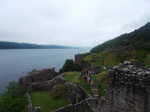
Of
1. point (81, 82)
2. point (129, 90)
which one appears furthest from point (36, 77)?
point (129, 90)

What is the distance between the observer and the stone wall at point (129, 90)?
15.1 ft

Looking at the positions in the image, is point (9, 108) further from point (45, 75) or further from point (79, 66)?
point (79, 66)

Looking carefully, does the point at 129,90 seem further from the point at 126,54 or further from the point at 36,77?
the point at 36,77

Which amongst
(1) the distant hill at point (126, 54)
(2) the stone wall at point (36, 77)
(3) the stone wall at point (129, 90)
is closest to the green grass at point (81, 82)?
(1) the distant hill at point (126, 54)

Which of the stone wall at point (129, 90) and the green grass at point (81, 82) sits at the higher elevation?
the stone wall at point (129, 90)

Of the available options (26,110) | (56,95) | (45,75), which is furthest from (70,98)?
(45,75)

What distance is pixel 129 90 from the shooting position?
4.99m

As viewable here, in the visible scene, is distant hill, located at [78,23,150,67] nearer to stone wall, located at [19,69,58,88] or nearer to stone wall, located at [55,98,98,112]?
stone wall, located at [19,69,58,88]

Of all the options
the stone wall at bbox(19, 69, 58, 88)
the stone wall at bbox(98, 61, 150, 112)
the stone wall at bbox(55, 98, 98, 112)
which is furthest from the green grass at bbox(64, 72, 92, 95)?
the stone wall at bbox(98, 61, 150, 112)

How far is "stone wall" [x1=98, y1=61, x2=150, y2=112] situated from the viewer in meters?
4.59

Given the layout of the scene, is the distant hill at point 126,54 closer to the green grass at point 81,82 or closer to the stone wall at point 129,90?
the green grass at point 81,82

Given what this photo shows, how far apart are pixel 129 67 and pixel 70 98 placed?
1658 cm

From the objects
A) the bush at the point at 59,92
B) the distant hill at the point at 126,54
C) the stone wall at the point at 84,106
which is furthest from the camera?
the distant hill at the point at 126,54

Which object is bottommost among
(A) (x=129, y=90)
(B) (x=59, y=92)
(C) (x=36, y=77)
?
(C) (x=36, y=77)
